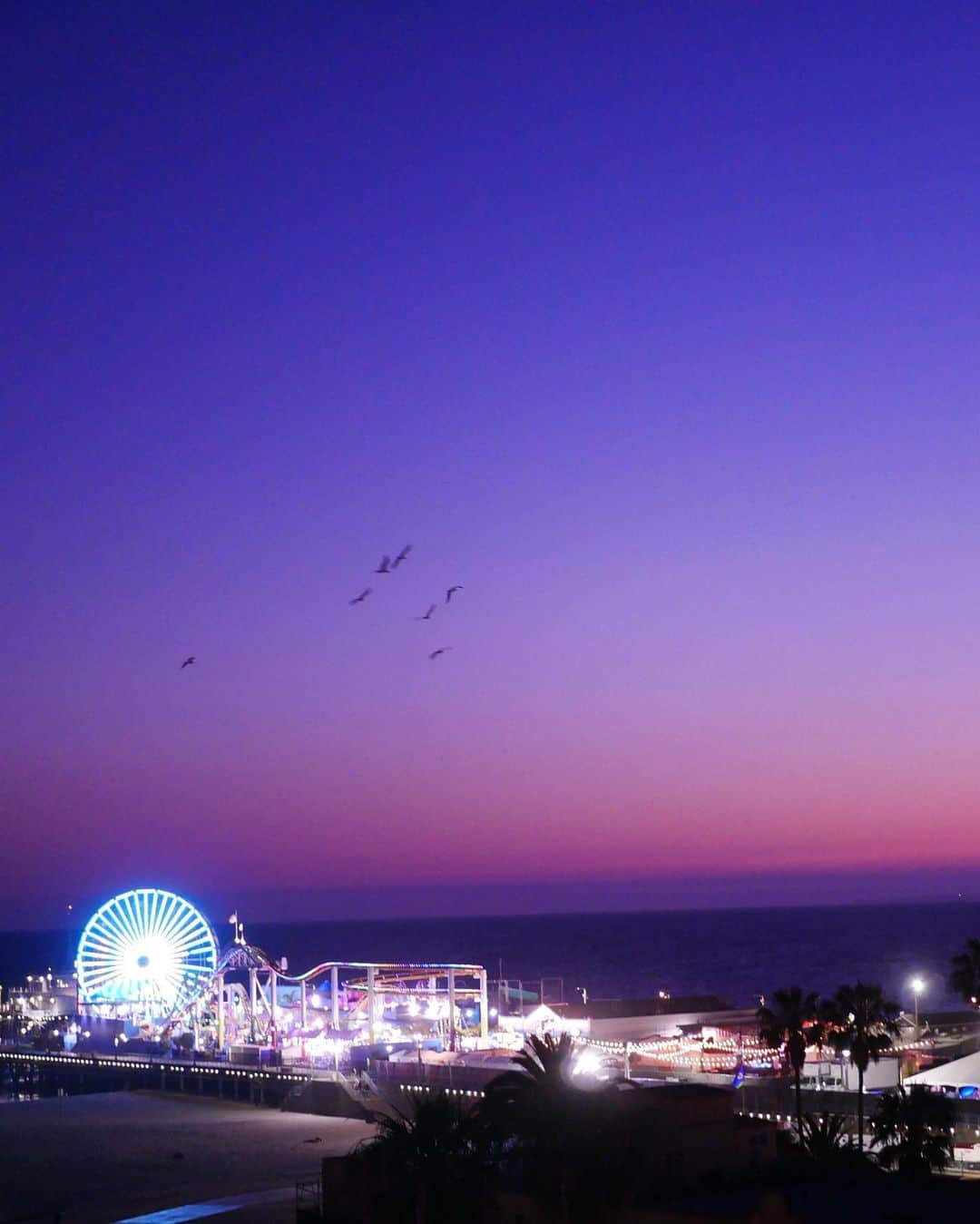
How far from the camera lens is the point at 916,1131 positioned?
111 ft

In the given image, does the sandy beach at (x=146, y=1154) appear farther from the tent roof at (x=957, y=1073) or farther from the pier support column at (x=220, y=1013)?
the tent roof at (x=957, y=1073)

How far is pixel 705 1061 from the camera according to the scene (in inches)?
2525

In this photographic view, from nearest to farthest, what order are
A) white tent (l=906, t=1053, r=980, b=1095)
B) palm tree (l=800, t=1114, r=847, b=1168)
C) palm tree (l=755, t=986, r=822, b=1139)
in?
palm tree (l=800, t=1114, r=847, b=1168), palm tree (l=755, t=986, r=822, b=1139), white tent (l=906, t=1053, r=980, b=1095)

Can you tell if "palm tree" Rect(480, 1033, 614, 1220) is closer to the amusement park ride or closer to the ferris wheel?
the amusement park ride

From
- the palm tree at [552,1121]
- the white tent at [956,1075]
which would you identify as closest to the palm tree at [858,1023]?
the white tent at [956,1075]

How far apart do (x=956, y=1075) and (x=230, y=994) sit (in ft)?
192

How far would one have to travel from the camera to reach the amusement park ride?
87.7m

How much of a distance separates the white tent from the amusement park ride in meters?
31.9

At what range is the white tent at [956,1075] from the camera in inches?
1955

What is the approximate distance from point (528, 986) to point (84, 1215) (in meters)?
153

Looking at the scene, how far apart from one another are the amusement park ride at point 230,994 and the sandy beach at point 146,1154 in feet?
42.0

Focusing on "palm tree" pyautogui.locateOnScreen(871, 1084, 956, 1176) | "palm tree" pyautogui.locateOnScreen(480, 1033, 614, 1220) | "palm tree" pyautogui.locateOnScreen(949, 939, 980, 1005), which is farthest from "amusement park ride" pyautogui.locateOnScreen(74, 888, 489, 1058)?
"palm tree" pyautogui.locateOnScreen(480, 1033, 614, 1220)

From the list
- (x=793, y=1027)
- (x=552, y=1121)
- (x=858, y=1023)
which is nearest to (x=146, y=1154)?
(x=793, y=1027)

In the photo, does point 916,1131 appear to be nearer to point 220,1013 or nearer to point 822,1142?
point 822,1142
